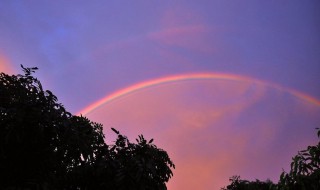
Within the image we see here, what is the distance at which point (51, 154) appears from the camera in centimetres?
907

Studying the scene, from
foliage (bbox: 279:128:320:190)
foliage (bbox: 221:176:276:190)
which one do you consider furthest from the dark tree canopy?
foliage (bbox: 221:176:276:190)

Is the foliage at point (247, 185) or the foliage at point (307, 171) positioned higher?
the foliage at point (247, 185)

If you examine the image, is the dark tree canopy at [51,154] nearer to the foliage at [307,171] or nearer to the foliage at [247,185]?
the foliage at [307,171]

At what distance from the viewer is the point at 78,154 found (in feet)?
30.6

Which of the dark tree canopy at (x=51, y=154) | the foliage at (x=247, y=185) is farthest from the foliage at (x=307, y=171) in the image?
the foliage at (x=247, y=185)

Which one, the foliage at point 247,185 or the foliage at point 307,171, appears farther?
the foliage at point 247,185

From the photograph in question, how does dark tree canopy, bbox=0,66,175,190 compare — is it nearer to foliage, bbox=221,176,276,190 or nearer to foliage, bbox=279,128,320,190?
foliage, bbox=279,128,320,190

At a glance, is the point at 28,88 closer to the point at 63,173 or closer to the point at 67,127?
the point at 67,127

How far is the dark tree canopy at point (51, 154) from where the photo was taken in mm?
8398

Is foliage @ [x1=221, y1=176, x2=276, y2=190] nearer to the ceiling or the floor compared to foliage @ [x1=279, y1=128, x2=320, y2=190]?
nearer to the ceiling

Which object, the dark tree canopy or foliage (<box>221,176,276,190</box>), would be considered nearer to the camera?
the dark tree canopy

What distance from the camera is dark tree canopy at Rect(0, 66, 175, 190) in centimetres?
840

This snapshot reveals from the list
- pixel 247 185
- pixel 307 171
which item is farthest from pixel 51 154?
pixel 247 185

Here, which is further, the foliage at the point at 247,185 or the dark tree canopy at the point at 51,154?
the foliage at the point at 247,185
